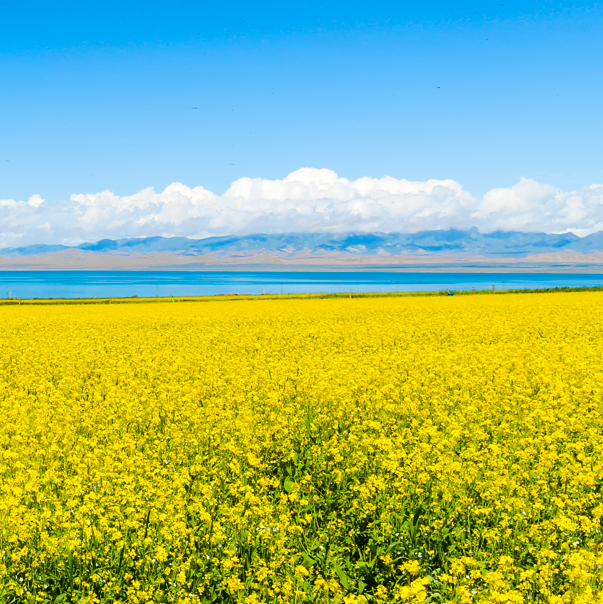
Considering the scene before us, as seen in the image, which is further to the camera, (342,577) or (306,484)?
(306,484)

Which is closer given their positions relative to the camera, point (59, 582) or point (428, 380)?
point (59, 582)

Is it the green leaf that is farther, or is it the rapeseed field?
the green leaf

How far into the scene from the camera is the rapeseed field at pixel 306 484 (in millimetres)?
5551

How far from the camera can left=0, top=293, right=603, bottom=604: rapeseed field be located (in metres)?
5.55

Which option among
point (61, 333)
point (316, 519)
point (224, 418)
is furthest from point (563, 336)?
point (61, 333)

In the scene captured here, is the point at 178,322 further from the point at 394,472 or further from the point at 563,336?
the point at 394,472

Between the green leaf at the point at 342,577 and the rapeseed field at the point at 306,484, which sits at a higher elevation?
the rapeseed field at the point at 306,484

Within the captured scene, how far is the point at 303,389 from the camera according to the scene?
12242 mm

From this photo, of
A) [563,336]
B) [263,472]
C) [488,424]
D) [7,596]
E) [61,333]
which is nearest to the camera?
[7,596]

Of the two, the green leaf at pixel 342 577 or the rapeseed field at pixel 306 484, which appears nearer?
the rapeseed field at pixel 306 484

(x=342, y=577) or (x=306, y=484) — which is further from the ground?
(x=306, y=484)

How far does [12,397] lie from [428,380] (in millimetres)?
9143

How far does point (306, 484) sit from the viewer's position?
7988mm

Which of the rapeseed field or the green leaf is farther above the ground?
the rapeseed field
